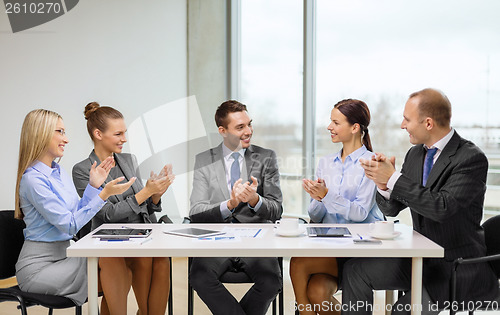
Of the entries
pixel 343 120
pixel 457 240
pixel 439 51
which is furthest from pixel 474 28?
pixel 457 240

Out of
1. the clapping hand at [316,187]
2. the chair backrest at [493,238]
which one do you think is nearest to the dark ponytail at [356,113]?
the clapping hand at [316,187]

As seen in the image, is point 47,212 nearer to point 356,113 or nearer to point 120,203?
point 120,203

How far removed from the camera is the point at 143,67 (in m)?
5.75

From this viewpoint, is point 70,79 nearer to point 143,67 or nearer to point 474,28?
point 143,67

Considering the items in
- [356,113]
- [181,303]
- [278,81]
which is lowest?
[181,303]

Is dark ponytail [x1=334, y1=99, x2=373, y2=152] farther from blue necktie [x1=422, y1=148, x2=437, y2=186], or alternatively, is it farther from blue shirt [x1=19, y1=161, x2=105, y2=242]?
blue shirt [x1=19, y1=161, x2=105, y2=242]

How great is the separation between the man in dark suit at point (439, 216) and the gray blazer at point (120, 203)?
1.25 m

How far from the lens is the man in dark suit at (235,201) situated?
3.02m

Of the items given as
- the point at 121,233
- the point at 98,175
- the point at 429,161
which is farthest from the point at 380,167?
the point at 98,175

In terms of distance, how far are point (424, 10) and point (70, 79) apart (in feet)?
10.4

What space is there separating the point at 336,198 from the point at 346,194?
13cm

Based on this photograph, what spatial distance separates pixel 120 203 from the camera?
10.6 feet

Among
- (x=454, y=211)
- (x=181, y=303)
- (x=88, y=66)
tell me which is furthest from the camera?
(x=88, y=66)

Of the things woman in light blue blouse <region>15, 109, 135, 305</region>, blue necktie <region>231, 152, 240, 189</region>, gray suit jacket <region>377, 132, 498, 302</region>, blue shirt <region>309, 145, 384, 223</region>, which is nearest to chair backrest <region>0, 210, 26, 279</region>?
woman in light blue blouse <region>15, 109, 135, 305</region>
